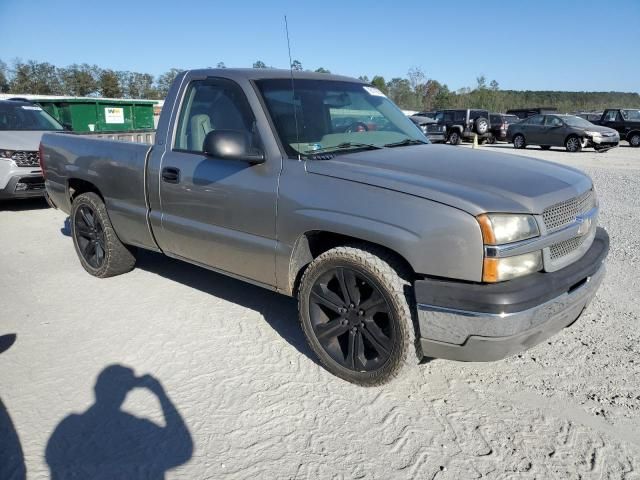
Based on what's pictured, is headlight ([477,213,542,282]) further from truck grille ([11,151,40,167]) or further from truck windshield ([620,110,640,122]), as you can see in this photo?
truck windshield ([620,110,640,122])

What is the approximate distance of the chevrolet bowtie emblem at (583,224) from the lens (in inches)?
119

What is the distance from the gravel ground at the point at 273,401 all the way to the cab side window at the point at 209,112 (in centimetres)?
142

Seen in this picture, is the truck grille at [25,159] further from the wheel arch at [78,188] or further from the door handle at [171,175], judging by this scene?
the door handle at [171,175]

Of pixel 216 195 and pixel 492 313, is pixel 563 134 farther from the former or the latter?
pixel 492 313

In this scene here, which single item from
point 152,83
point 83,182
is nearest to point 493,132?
point 83,182

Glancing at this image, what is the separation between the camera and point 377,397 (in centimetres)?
307

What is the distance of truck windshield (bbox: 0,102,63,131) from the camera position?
9.10 m

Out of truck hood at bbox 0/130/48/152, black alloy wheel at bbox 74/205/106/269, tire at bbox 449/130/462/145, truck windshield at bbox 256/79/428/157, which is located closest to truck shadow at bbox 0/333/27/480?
truck windshield at bbox 256/79/428/157

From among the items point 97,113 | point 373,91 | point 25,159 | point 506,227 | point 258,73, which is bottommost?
point 506,227

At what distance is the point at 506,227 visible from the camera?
102 inches

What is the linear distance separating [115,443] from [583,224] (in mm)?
2888

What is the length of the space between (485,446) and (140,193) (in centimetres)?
322

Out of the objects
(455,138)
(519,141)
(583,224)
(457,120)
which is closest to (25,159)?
(583,224)

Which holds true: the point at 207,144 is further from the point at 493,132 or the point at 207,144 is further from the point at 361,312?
the point at 493,132
